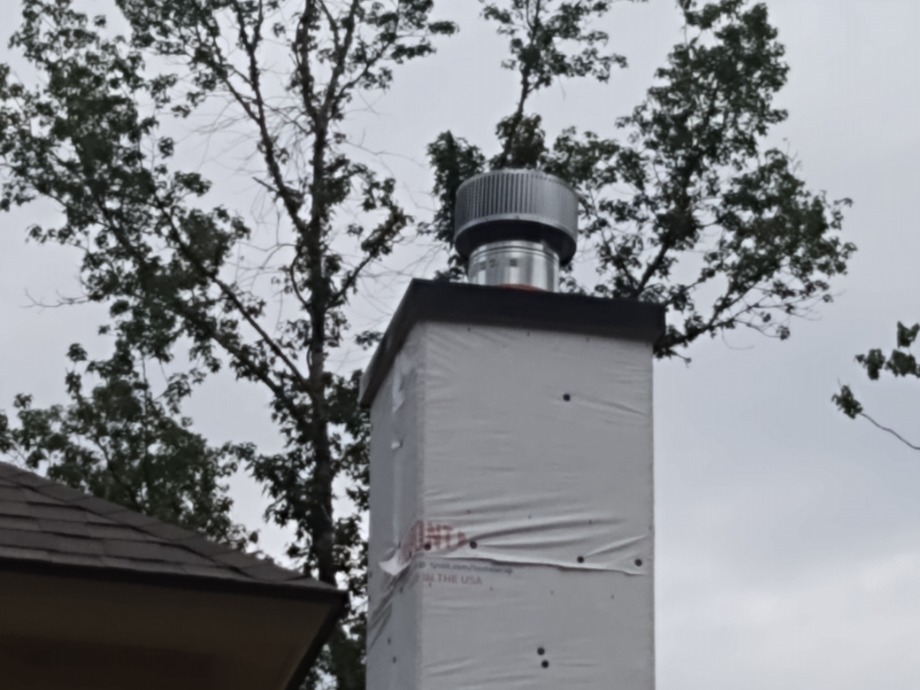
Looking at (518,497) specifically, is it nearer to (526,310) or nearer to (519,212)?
(526,310)

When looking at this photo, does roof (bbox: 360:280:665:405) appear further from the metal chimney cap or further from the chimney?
the metal chimney cap

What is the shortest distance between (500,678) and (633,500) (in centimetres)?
73

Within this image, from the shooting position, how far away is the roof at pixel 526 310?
5.80 meters

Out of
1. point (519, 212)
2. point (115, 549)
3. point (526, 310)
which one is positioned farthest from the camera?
point (519, 212)

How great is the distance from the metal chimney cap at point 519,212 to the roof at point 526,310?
1.59 ft

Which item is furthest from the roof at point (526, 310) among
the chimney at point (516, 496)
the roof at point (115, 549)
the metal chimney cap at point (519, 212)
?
the roof at point (115, 549)

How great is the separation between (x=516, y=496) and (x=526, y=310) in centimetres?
58

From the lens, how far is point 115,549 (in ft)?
18.4

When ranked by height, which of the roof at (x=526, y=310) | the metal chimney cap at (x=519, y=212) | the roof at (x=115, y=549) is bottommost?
the roof at (x=115, y=549)

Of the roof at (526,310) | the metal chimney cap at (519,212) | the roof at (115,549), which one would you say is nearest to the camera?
the roof at (115,549)

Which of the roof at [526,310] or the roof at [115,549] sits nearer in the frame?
the roof at [115,549]

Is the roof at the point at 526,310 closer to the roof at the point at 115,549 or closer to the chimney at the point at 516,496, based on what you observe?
the chimney at the point at 516,496

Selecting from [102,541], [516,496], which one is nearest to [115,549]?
[102,541]

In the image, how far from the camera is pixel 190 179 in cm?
1870
